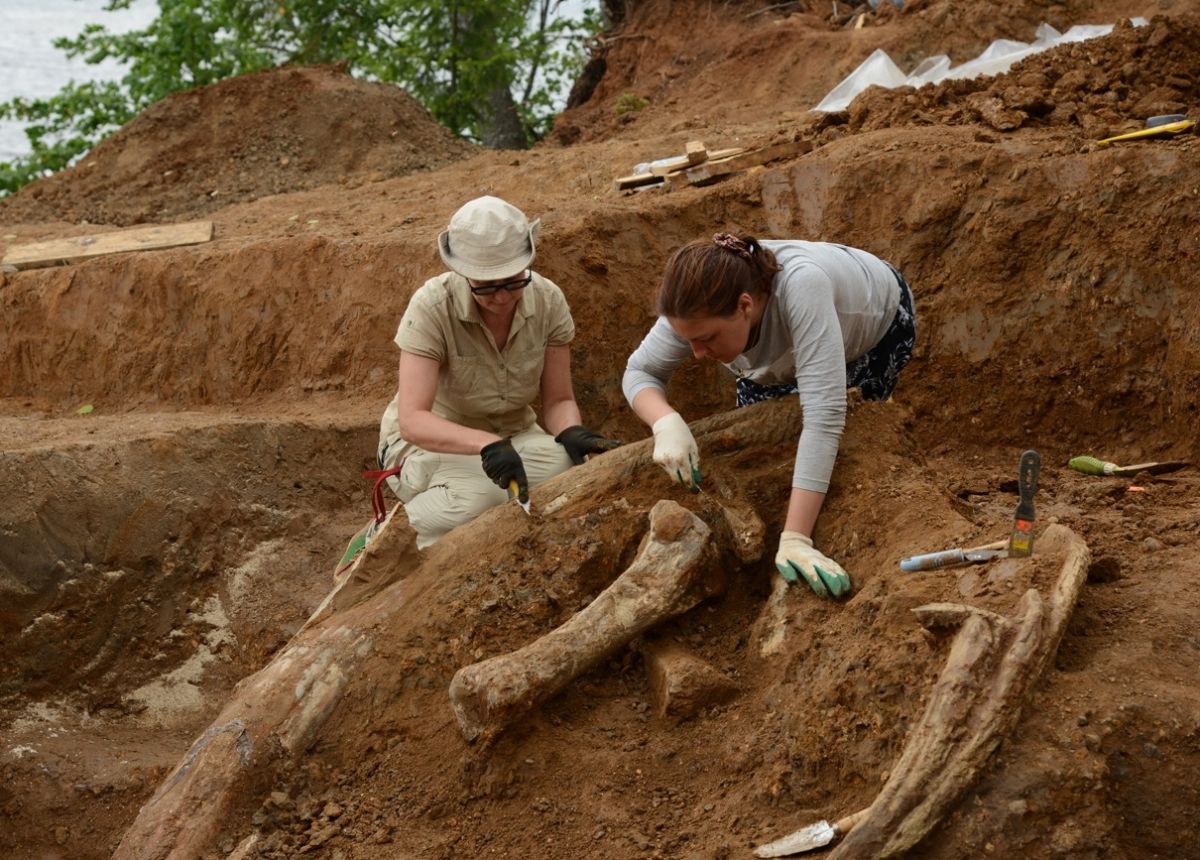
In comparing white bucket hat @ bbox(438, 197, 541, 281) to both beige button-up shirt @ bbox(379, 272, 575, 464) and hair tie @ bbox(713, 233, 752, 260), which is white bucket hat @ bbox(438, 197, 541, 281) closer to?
beige button-up shirt @ bbox(379, 272, 575, 464)

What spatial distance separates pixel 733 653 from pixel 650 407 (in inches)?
33.3

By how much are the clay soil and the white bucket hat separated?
862 mm

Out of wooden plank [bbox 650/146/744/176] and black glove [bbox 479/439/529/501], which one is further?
wooden plank [bbox 650/146/744/176]

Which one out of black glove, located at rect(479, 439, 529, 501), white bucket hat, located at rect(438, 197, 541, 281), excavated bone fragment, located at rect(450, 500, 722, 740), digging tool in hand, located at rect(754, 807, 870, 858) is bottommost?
digging tool in hand, located at rect(754, 807, 870, 858)


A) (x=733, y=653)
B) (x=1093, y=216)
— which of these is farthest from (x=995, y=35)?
(x=733, y=653)

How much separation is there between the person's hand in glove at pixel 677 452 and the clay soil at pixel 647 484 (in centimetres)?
14

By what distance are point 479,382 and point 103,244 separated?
4.16 metres

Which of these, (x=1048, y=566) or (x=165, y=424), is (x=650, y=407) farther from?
(x=165, y=424)

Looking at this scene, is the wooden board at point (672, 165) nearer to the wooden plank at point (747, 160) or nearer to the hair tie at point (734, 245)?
the wooden plank at point (747, 160)

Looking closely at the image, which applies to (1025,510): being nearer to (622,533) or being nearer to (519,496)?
(622,533)

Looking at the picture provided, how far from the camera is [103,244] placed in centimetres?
791

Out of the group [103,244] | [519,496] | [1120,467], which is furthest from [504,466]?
[103,244]

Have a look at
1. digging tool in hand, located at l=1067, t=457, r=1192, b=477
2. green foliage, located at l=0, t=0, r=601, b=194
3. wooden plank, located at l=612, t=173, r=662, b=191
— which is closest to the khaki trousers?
digging tool in hand, located at l=1067, t=457, r=1192, b=477

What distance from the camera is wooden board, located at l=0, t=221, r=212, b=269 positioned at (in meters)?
7.79
